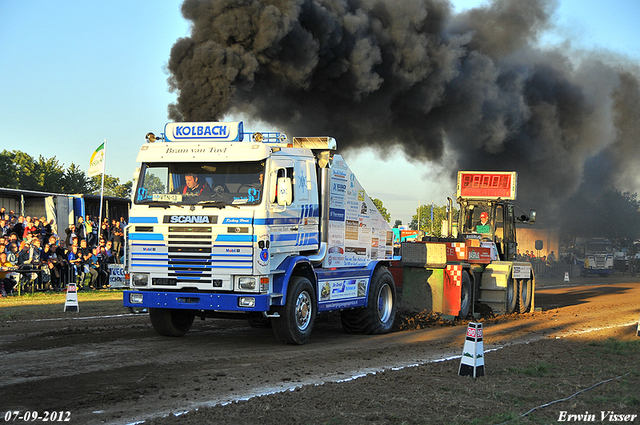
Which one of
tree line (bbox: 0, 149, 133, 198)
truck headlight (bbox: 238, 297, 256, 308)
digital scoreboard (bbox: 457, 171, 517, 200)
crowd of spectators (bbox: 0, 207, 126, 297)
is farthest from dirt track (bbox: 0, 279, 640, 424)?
tree line (bbox: 0, 149, 133, 198)

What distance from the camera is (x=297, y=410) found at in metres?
6.09

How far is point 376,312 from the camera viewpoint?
1226cm

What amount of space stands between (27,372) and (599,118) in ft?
90.2

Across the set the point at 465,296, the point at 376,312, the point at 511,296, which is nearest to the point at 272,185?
the point at 376,312

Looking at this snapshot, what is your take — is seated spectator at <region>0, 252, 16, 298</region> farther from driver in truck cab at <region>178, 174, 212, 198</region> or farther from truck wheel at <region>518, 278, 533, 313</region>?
truck wheel at <region>518, 278, 533, 313</region>

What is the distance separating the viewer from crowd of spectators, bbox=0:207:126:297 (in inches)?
715

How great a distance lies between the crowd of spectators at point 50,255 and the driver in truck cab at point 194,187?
10.3 m

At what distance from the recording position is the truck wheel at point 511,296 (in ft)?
54.3

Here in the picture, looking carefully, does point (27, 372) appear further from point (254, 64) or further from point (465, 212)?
point (465, 212)

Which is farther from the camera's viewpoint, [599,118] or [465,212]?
[599,118]

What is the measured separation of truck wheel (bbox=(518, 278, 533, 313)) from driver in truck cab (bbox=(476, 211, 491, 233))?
1.81 m

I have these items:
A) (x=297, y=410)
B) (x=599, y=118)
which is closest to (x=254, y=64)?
(x=297, y=410)

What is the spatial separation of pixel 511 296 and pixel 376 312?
5993 mm

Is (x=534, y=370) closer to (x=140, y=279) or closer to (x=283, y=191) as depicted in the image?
(x=283, y=191)
